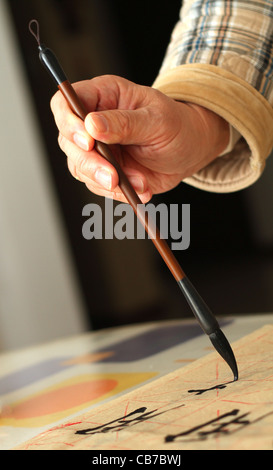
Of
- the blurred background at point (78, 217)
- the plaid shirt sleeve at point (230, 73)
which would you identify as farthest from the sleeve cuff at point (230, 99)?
the blurred background at point (78, 217)

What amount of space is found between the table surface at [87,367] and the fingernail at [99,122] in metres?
0.25

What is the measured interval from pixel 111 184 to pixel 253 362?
0.66ft

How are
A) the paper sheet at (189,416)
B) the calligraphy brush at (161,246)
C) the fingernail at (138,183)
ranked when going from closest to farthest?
1. the paper sheet at (189,416)
2. the calligraphy brush at (161,246)
3. the fingernail at (138,183)

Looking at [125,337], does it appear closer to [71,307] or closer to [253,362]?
[253,362]

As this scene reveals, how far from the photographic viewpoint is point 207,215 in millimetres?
2559

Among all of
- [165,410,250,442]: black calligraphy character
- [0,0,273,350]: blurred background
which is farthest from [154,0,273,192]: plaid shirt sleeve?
[0,0,273,350]: blurred background

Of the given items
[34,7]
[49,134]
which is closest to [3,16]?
[34,7]

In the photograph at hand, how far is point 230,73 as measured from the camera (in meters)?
0.73

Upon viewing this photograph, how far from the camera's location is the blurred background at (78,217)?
226cm

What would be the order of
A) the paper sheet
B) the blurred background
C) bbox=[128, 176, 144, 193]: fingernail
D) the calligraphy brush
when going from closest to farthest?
the paper sheet < the calligraphy brush < bbox=[128, 176, 144, 193]: fingernail < the blurred background

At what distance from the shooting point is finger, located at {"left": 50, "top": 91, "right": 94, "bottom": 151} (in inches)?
21.4

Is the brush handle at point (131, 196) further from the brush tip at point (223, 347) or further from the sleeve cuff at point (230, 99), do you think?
the sleeve cuff at point (230, 99)

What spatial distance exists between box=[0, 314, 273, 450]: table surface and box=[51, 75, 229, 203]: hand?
19 cm

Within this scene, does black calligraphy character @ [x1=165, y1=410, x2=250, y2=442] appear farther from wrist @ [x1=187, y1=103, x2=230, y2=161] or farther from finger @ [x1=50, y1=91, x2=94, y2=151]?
wrist @ [x1=187, y1=103, x2=230, y2=161]
